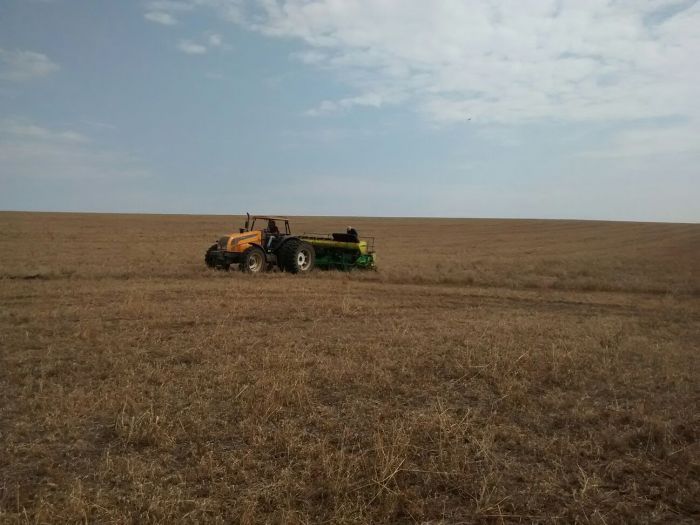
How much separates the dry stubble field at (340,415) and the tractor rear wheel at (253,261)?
19.0 ft

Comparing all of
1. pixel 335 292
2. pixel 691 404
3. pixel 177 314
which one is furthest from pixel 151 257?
pixel 691 404

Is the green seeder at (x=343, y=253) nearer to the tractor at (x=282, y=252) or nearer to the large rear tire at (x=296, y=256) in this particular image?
the tractor at (x=282, y=252)

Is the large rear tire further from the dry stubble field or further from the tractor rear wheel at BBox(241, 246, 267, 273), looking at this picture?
the dry stubble field

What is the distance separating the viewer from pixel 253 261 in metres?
16.9

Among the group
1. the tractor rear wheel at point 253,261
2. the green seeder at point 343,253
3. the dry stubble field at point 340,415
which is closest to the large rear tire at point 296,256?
the tractor rear wheel at point 253,261

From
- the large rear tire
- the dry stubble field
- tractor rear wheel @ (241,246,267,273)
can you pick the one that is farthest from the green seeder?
the dry stubble field

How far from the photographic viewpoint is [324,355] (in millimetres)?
7168

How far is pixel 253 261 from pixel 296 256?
1.31 m

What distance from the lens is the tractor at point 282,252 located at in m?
16.7

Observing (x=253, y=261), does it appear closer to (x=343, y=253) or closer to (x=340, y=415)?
(x=343, y=253)

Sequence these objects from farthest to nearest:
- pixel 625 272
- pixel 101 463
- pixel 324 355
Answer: pixel 625 272, pixel 324 355, pixel 101 463

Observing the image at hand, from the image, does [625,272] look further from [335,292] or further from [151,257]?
[151,257]

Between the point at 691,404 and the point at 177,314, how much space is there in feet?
25.3

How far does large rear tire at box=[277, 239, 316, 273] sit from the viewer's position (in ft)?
56.4
